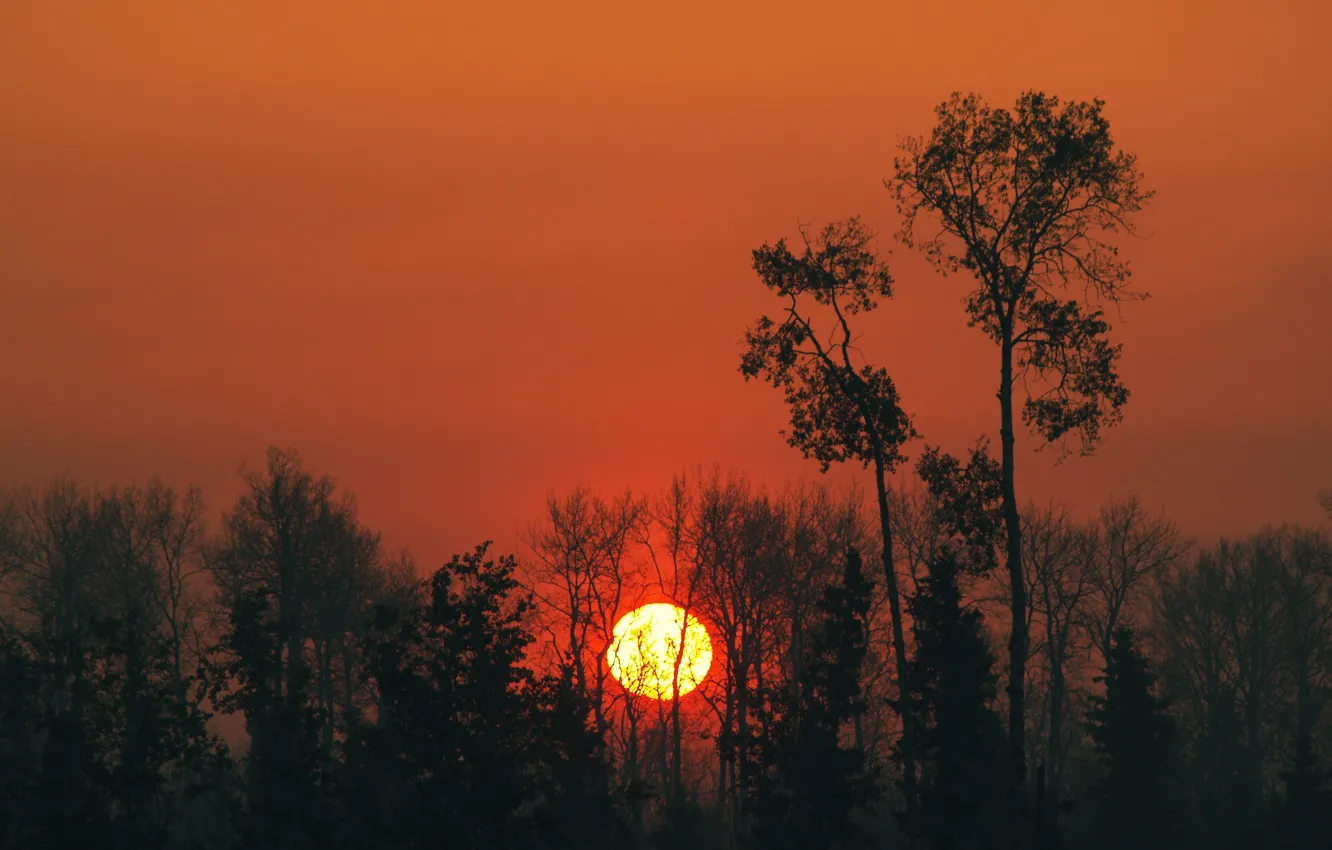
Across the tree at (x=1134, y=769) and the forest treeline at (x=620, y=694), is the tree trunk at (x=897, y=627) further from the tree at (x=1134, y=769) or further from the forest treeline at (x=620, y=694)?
the tree at (x=1134, y=769)

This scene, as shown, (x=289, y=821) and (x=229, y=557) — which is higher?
(x=229, y=557)

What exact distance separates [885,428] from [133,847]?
25555mm

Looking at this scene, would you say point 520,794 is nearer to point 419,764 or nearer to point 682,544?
point 419,764

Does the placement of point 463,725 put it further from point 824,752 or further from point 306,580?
point 306,580

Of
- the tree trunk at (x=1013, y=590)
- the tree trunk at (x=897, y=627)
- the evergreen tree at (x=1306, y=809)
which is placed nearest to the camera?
the tree trunk at (x=1013, y=590)

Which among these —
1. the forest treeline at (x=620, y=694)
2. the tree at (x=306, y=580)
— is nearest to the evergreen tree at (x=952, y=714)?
the forest treeline at (x=620, y=694)

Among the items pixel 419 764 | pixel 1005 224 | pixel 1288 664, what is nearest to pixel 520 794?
pixel 419 764

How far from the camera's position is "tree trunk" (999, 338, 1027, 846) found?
34.2m

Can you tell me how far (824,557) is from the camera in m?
74.4

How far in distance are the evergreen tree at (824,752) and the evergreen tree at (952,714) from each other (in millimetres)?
2870

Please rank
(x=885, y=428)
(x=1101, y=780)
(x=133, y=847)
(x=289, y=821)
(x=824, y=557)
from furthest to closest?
(x=824, y=557)
(x=1101, y=780)
(x=289, y=821)
(x=133, y=847)
(x=885, y=428)

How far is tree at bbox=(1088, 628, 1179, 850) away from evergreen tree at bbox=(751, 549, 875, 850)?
899 inches

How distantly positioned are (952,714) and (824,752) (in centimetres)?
494

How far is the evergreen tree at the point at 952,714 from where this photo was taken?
47219 millimetres
